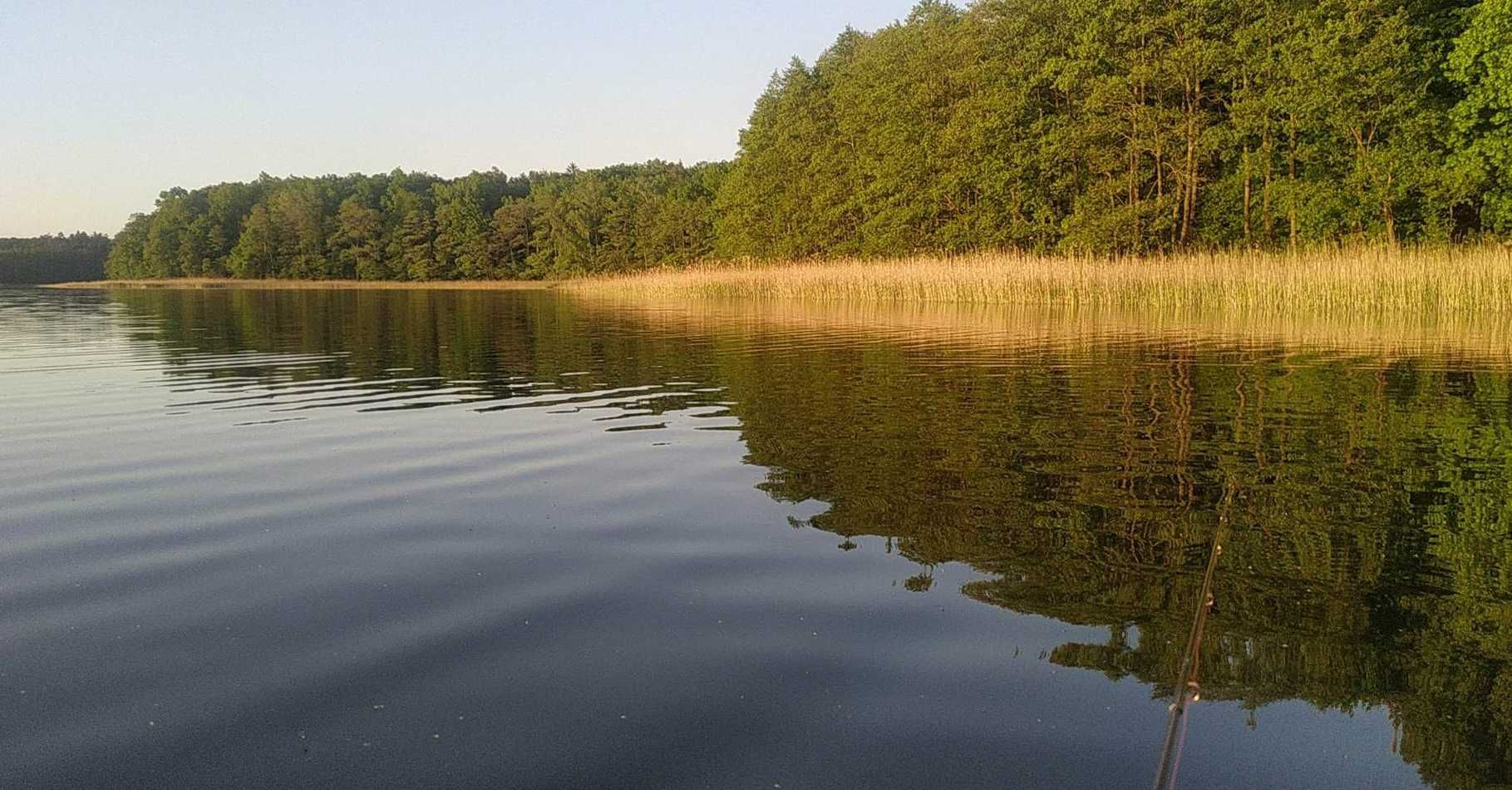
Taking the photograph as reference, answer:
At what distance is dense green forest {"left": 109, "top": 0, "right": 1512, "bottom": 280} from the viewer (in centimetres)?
3581

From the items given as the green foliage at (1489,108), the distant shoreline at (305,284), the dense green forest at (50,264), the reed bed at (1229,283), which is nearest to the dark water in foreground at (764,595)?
the reed bed at (1229,283)

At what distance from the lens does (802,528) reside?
19.0ft

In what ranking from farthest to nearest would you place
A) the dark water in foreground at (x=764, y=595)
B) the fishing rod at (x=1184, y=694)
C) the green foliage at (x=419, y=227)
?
1. the green foliage at (x=419, y=227)
2. the dark water in foreground at (x=764, y=595)
3. the fishing rod at (x=1184, y=694)

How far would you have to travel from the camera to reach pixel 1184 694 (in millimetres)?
2711

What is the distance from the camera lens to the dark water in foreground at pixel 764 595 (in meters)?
3.08

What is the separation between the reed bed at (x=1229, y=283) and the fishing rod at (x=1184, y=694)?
22012 millimetres

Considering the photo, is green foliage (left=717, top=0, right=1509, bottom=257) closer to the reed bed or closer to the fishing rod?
the reed bed

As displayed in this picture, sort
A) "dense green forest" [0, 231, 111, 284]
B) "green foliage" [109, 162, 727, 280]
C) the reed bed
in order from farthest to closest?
"dense green forest" [0, 231, 111, 284]
"green foliage" [109, 162, 727, 280]
the reed bed

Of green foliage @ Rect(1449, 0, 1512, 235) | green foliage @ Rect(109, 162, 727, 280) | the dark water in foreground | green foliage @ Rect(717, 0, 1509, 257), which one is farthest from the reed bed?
green foliage @ Rect(109, 162, 727, 280)

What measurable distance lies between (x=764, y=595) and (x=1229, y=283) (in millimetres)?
27918

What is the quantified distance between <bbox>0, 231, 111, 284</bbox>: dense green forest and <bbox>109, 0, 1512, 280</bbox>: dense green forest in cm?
12449

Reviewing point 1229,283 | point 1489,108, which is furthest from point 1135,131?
point 1229,283

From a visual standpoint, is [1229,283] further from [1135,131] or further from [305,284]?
[305,284]

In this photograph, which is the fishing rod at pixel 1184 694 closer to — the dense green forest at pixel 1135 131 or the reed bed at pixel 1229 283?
the reed bed at pixel 1229 283
